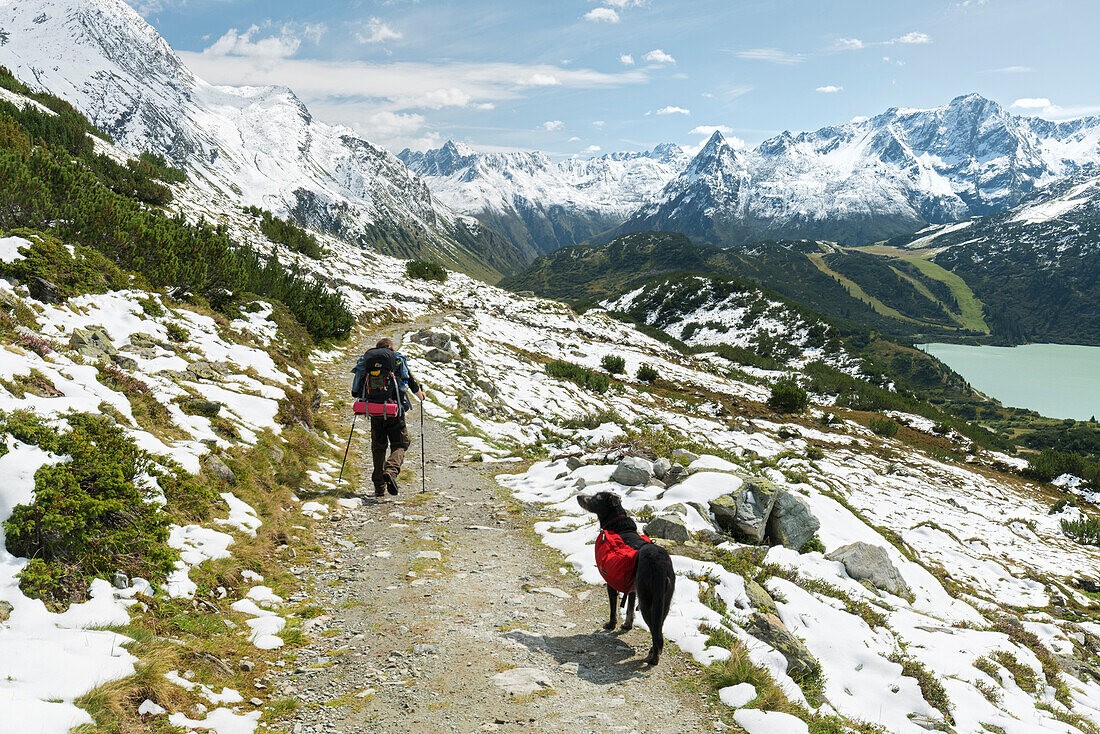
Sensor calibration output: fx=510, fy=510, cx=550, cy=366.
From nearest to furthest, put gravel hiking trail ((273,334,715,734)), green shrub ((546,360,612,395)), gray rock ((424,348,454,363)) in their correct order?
1. gravel hiking trail ((273,334,715,734))
2. gray rock ((424,348,454,363))
3. green shrub ((546,360,612,395))

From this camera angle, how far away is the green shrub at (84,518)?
487 cm

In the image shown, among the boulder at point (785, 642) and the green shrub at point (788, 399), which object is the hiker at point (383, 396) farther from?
the green shrub at point (788, 399)

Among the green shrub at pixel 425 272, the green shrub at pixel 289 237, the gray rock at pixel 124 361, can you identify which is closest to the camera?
the gray rock at pixel 124 361

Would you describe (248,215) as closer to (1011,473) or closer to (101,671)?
(101,671)

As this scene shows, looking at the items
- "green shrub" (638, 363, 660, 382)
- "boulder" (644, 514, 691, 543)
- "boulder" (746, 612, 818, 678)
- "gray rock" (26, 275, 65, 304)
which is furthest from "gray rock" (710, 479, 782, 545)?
"green shrub" (638, 363, 660, 382)

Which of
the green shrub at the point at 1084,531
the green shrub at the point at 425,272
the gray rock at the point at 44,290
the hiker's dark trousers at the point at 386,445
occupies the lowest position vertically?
the green shrub at the point at 1084,531

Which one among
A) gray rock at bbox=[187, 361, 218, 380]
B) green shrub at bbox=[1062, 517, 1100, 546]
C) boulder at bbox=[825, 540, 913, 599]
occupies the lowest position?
green shrub at bbox=[1062, 517, 1100, 546]

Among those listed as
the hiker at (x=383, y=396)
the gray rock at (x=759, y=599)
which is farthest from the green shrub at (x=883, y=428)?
the hiker at (x=383, y=396)

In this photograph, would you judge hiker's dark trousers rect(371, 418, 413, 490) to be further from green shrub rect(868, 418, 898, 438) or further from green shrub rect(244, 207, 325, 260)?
green shrub rect(868, 418, 898, 438)

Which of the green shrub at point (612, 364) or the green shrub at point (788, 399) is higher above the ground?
the green shrub at point (612, 364)

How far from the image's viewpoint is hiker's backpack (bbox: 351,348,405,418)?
11602 mm

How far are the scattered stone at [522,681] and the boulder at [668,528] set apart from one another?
4348 mm

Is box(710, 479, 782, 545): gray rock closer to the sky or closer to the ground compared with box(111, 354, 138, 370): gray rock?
closer to the ground

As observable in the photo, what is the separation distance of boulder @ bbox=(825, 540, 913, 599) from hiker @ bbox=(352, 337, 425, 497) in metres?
9.88
